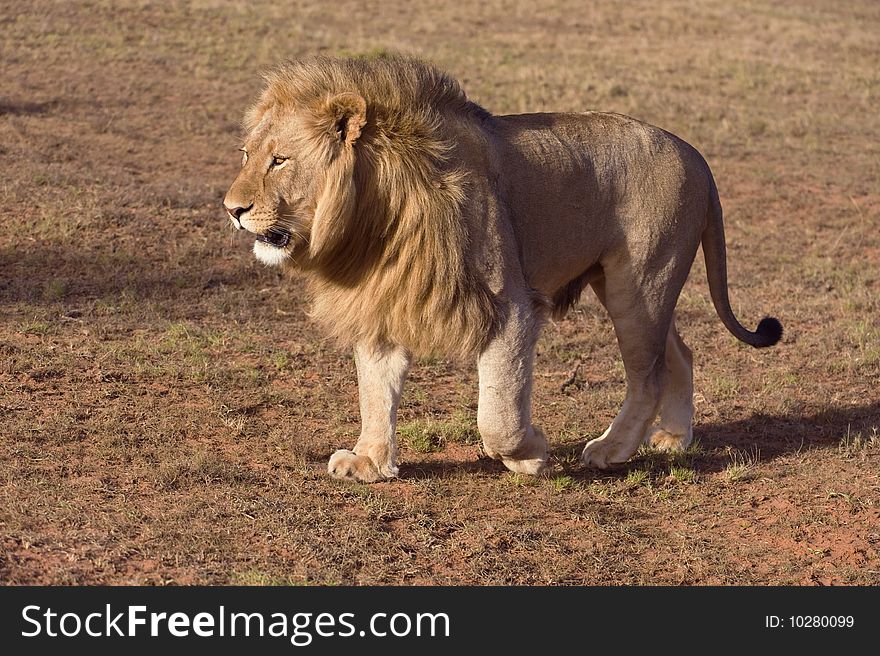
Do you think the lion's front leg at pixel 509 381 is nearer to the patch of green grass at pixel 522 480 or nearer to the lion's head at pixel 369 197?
the lion's head at pixel 369 197

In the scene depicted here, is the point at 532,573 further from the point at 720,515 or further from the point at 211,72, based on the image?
the point at 211,72

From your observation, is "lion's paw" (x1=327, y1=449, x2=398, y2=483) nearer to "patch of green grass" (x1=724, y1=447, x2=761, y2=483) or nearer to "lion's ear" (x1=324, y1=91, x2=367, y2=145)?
"lion's ear" (x1=324, y1=91, x2=367, y2=145)

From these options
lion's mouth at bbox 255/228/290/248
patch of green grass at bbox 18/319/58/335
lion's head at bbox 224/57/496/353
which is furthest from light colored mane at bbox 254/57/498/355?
patch of green grass at bbox 18/319/58/335

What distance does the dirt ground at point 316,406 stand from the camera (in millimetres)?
4516

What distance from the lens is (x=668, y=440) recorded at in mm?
6035

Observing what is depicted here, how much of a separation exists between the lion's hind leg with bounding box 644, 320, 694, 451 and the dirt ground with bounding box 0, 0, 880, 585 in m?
0.12

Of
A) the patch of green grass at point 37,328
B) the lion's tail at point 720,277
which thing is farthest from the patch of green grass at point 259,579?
the patch of green grass at point 37,328

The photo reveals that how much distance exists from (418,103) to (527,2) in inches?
895

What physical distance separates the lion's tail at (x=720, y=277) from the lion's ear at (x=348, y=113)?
2061 millimetres

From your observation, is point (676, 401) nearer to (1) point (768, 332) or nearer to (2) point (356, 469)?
(1) point (768, 332)

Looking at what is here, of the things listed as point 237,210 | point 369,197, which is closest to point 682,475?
point 369,197

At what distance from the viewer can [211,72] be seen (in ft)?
55.9

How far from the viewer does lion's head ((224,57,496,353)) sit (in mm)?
4492

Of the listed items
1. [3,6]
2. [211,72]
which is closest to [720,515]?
[211,72]
